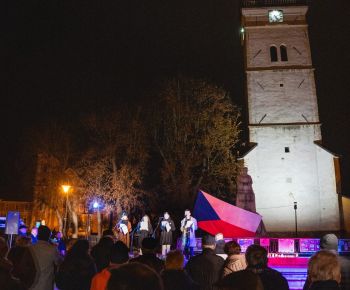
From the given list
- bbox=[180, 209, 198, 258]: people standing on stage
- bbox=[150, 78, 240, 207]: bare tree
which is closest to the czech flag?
bbox=[180, 209, 198, 258]: people standing on stage

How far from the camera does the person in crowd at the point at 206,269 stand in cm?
621

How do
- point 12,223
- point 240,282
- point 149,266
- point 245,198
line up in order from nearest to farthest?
point 240,282 < point 149,266 < point 12,223 < point 245,198

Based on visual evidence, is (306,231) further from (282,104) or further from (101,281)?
(101,281)

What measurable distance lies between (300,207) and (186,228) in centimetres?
1630

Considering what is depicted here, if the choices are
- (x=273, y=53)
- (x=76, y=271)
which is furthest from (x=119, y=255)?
A: (x=273, y=53)

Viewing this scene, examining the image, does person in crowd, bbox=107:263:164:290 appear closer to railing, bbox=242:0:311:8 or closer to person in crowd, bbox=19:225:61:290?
person in crowd, bbox=19:225:61:290

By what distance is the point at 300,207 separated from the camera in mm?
30000

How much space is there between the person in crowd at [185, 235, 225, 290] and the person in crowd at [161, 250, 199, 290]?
4.49 feet

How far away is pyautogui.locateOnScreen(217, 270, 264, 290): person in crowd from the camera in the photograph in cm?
280

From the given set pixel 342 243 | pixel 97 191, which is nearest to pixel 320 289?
pixel 342 243

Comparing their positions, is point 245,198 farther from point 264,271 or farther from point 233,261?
point 264,271

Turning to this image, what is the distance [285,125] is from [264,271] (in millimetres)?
28308

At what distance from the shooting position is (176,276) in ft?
15.7

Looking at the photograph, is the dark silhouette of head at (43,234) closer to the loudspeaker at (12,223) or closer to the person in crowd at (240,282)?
the person in crowd at (240,282)
